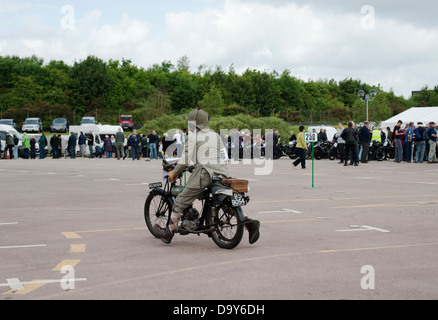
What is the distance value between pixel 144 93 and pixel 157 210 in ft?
279

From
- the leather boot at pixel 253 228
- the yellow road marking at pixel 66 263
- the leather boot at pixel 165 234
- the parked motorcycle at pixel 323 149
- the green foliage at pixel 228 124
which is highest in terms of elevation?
the green foliage at pixel 228 124

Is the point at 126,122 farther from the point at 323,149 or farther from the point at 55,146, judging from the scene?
the point at 323,149

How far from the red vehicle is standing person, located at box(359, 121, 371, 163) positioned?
144ft

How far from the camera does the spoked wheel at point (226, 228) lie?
775 centimetres

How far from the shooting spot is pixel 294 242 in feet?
27.7

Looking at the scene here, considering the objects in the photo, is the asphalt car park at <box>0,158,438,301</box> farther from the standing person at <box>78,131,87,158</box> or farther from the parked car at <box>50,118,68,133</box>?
the parked car at <box>50,118,68,133</box>

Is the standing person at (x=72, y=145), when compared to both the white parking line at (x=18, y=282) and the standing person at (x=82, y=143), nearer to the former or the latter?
the standing person at (x=82, y=143)

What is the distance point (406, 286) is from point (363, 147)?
942 inches

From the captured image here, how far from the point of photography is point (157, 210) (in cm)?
898

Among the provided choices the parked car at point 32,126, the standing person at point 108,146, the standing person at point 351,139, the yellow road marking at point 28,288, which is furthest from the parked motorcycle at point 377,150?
the parked car at point 32,126

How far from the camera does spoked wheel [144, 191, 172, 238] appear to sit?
28.7 ft

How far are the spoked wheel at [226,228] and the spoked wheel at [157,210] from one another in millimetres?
857

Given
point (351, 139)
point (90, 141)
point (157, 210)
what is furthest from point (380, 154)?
point (157, 210)

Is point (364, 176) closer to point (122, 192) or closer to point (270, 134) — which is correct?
point (122, 192)
